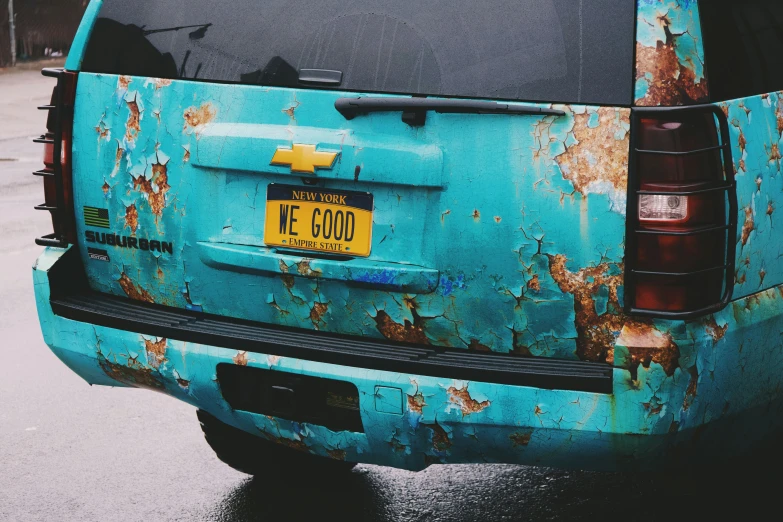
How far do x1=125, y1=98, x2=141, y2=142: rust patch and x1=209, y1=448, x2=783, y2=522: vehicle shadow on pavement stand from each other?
1.42 metres

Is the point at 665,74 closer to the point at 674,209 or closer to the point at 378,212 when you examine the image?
the point at 674,209

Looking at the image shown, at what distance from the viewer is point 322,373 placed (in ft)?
9.82

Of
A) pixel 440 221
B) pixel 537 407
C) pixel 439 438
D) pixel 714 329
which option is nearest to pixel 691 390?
pixel 714 329

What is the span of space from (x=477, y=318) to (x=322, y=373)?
1.42 feet

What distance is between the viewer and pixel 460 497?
13.5 feet

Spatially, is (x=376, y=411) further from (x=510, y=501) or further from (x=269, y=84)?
(x=510, y=501)

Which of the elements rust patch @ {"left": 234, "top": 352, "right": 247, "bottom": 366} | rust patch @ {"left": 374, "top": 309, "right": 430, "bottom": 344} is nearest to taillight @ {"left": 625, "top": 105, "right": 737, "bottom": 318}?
rust patch @ {"left": 374, "top": 309, "right": 430, "bottom": 344}

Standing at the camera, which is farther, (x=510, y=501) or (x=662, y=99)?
(x=510, y=501)

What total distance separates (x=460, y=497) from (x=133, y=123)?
180cm

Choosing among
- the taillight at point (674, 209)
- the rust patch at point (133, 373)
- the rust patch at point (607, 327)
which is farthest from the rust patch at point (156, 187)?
the taillight at point (674, 209)

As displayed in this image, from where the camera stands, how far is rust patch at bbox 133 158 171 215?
3.27m

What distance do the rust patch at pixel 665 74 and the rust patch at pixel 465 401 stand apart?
823 mm

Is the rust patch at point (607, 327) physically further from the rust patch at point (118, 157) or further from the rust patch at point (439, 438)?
the rust patch at point (118, 157)

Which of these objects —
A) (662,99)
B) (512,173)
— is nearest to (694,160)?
(662,99)
